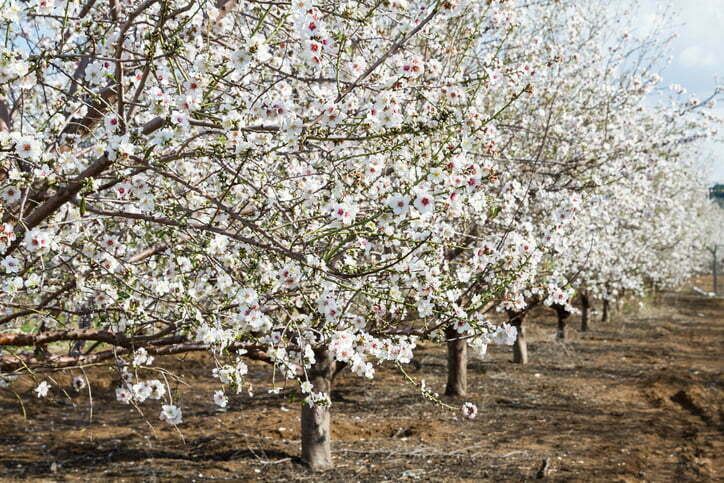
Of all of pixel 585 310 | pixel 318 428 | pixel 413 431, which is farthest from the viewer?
pixel 585 310

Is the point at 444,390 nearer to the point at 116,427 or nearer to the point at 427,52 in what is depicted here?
the point at 116,427

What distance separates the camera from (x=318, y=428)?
6.70m

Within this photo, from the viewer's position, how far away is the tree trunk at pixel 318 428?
6.62 m

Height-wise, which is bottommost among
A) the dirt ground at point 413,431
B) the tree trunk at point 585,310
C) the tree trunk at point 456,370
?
the dirt ground at point 413,431

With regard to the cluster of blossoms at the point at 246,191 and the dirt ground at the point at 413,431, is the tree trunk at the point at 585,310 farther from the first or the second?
the cluster of blossoms at the point at 246,191

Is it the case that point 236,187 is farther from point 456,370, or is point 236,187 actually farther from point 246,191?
point 456,370

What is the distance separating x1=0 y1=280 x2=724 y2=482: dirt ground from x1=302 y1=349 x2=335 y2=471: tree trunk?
198 millimetres

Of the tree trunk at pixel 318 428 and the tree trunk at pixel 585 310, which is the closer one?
the tree trunk at pixel 318 428

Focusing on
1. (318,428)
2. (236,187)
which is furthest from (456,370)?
(236,187)

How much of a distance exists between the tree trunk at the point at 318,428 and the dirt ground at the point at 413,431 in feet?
0.65

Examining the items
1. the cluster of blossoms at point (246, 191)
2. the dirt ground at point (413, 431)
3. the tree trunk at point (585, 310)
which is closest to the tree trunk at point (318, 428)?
the dirt ground at point (413, 431)

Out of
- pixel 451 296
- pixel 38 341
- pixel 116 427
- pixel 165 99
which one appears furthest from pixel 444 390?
pixel 165 99

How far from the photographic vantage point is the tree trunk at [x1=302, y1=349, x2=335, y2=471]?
21.7ft

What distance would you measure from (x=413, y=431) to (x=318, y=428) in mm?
2048
